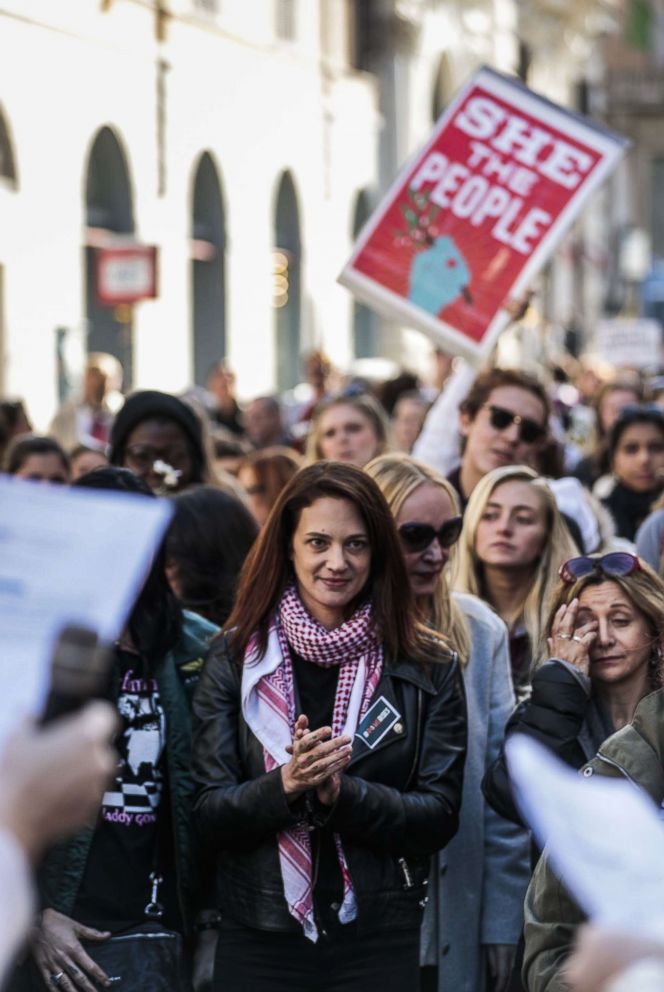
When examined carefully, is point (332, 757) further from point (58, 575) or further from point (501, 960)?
point (58, 575)

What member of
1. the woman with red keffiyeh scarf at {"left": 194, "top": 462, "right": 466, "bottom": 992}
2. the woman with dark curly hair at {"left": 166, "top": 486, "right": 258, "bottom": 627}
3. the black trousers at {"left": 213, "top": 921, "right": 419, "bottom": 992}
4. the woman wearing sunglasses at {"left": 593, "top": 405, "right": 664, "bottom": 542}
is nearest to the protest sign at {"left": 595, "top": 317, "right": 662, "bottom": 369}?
the woman wearing sunglasses at {"left": 593, "top": 405, "right": 664, "bottom": 542}

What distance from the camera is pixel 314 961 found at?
4.39 metres

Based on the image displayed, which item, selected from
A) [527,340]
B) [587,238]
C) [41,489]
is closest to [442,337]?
[41,489]

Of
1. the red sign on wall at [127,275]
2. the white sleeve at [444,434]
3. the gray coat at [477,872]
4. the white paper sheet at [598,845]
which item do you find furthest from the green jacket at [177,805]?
the red sign on wall at [127,275]

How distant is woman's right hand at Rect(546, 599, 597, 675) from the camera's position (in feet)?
15.1

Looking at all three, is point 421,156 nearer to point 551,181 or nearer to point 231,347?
point 551,181

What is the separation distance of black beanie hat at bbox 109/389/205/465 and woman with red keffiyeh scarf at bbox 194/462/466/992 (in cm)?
233

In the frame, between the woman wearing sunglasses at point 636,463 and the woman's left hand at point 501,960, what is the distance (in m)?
3.98

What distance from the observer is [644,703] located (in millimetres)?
3602

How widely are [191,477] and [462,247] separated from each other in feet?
6.40

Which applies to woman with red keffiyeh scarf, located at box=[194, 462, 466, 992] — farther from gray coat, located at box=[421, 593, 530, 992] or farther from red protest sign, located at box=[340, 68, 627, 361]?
red protest sign, located at box=[340, 68, 627, 361]

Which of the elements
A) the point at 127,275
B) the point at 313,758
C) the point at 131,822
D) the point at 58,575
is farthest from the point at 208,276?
the point at 58,575

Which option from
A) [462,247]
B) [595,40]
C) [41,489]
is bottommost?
[41,489]

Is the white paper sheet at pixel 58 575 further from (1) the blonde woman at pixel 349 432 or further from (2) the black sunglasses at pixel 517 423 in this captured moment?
(1) the blonde woman at pixel 349 432
